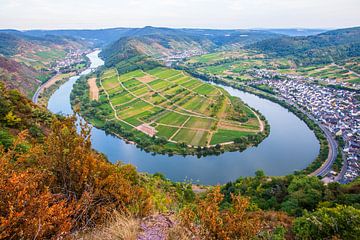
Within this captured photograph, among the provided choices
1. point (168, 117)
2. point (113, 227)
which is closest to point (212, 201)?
point (113, 227)

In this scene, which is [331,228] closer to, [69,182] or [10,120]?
[69,182]

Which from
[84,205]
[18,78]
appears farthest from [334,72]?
[84,205]

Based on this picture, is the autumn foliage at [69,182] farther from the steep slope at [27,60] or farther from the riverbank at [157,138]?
the steep slope at [27,60]

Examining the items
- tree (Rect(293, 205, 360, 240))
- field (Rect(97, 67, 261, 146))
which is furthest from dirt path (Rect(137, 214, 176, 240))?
field (Rect(97, 67, 261, 146))

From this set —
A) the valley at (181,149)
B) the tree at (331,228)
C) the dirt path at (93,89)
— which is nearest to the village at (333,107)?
the valley at (181,149)

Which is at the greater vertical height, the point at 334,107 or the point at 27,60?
the point at 27,60

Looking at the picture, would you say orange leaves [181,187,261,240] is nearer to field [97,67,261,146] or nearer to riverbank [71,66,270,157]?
riverbank [71,66,270,157]
